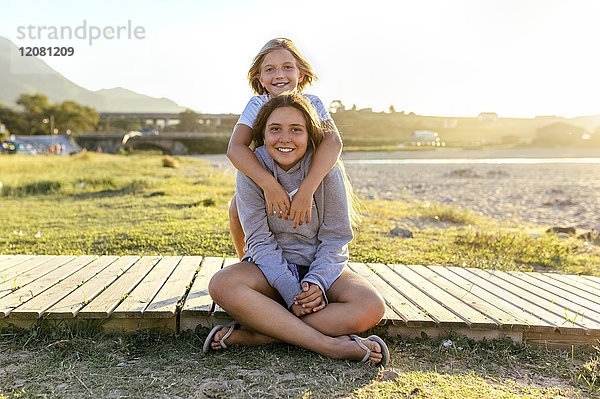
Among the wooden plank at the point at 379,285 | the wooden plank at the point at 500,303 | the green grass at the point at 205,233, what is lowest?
the green grass at the point at 205,233

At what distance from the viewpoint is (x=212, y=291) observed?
270 cm

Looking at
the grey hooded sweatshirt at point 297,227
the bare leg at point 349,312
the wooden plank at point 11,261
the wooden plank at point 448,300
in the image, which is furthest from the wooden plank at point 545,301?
the wooden plank at point 11,261

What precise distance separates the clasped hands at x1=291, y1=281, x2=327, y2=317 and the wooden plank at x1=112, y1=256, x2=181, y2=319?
0.91 m

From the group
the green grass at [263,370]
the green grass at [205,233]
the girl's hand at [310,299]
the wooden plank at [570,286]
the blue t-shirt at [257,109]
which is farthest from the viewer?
the green grass at [205,233]

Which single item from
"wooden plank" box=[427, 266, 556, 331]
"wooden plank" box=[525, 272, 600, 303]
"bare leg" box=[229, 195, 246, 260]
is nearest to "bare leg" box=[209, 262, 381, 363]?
"bare leg" box=[229, 195, 246, 260]

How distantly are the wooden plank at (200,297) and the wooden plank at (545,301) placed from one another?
2185 millimetres

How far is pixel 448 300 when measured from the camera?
3270mm

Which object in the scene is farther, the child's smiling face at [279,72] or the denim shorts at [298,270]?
the child's smiling face at [279,72]

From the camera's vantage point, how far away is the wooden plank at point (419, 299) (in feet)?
9.37

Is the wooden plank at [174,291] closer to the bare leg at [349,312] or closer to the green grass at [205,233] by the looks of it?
the bare leg at [349,312]

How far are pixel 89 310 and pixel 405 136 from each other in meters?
79.4

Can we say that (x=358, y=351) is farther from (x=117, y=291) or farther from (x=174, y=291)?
(x=117, y=291)

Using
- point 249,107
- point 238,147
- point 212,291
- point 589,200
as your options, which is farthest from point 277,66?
point 589,200

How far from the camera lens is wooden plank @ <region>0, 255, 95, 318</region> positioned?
2859 millimetres
